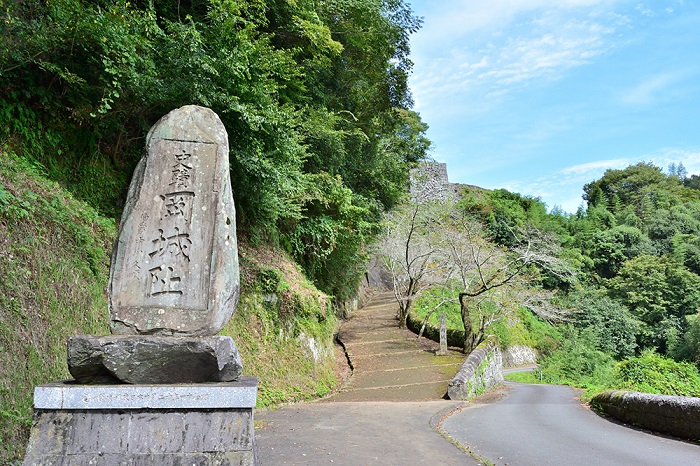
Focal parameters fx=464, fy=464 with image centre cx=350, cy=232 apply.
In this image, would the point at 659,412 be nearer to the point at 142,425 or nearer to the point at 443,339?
the point at 142,425

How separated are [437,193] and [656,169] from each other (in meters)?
30.9

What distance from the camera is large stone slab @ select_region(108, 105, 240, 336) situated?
152 inches

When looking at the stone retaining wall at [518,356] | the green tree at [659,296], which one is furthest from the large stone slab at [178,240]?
the green tree at [659,296]

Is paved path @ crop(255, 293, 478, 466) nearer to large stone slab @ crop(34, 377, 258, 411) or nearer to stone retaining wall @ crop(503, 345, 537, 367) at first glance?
large stone slab @ crop(34, 377, 258, 411)

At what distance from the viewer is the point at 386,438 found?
7258 mm

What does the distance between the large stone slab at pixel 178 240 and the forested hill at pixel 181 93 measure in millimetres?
3003

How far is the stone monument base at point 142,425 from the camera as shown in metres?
3.14

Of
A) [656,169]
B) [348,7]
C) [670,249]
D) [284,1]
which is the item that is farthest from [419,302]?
[656,169]

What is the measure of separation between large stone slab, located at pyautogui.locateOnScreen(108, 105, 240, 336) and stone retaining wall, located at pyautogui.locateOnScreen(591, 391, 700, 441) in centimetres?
750

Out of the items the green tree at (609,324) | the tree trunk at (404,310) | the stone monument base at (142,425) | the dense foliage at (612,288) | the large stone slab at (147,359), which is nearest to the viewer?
the stone monument base at (142,425)

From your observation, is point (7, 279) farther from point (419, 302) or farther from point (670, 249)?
point (670, 249)

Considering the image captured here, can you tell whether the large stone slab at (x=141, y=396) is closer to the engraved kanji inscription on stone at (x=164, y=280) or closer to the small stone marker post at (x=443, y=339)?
the engraved kanji inscription on stone at (x=164, y=280)

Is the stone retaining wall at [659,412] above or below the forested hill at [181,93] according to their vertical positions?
below

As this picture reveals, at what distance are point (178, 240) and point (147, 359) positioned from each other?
1.06 m
